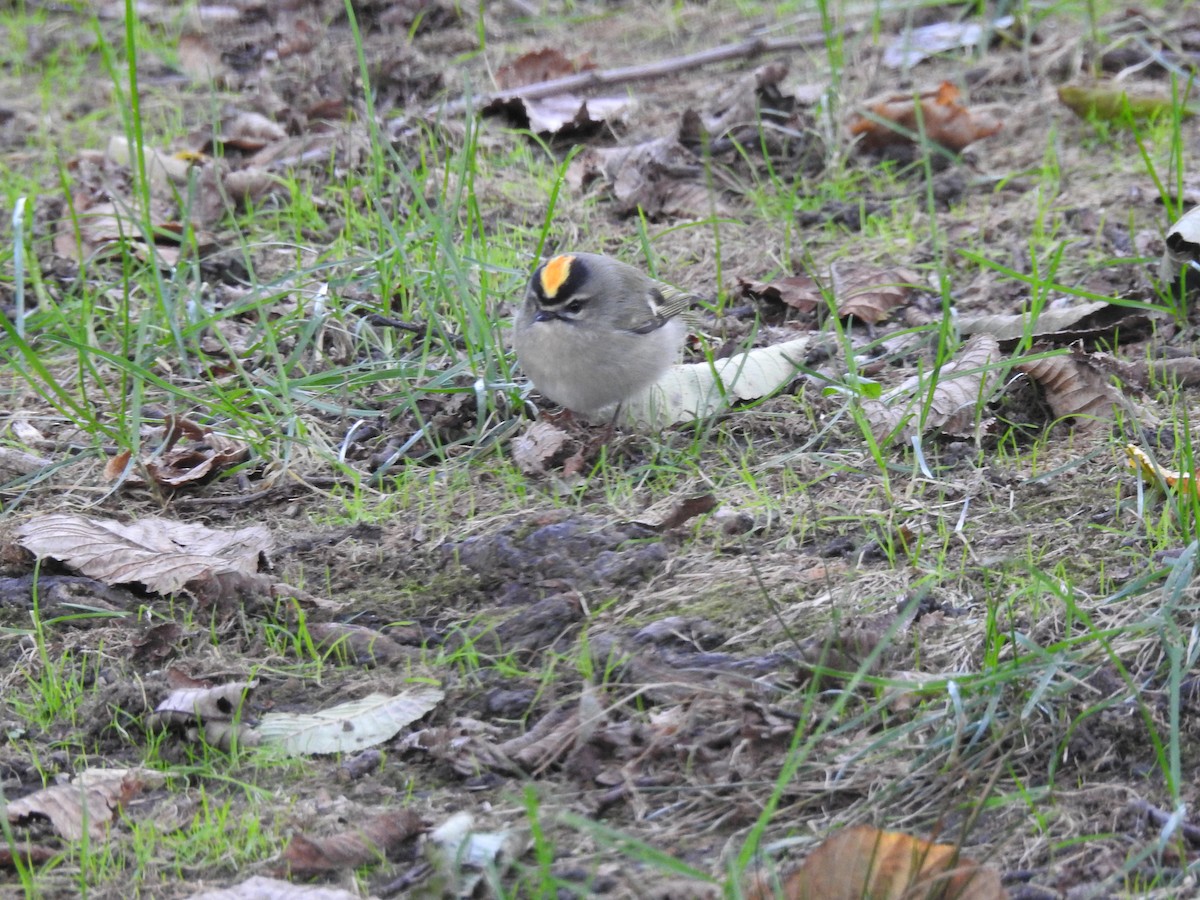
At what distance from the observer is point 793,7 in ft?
27.7

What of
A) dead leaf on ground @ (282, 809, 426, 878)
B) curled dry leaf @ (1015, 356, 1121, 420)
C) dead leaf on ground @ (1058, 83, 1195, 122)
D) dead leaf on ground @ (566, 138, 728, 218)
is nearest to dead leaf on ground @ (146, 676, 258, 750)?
dead leaf on ground @ (282, 809, 426, 878)

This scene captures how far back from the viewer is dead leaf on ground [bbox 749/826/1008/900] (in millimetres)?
2379

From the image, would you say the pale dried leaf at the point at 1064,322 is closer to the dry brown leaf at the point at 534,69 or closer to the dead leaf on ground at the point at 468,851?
the dead leaf on ground at the point at 468,851

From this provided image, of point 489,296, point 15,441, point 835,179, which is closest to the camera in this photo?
point 15,441

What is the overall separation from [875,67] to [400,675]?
516 centimetres

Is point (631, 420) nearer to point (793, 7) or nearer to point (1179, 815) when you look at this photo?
point (1179, 815)

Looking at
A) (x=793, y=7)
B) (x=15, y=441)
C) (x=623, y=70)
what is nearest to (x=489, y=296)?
(x=15, y=441)

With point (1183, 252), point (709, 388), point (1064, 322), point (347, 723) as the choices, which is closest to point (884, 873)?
point (347, 723)

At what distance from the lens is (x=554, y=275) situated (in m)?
4.69

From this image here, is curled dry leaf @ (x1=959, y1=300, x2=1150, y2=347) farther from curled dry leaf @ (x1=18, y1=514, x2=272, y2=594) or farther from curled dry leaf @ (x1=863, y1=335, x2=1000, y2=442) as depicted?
curled dry leaf @ (x1=18, y1=514, x2=272, y2=594)

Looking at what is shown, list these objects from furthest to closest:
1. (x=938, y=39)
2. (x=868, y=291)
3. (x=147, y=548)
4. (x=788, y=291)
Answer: (x=938, y=39) → (x=788, y=291) → (x=868, y=291) → (x=147, y=548)

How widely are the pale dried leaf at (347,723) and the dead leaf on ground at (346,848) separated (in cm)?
33

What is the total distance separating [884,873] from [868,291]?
3224mm

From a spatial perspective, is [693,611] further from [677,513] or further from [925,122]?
[925,122]
